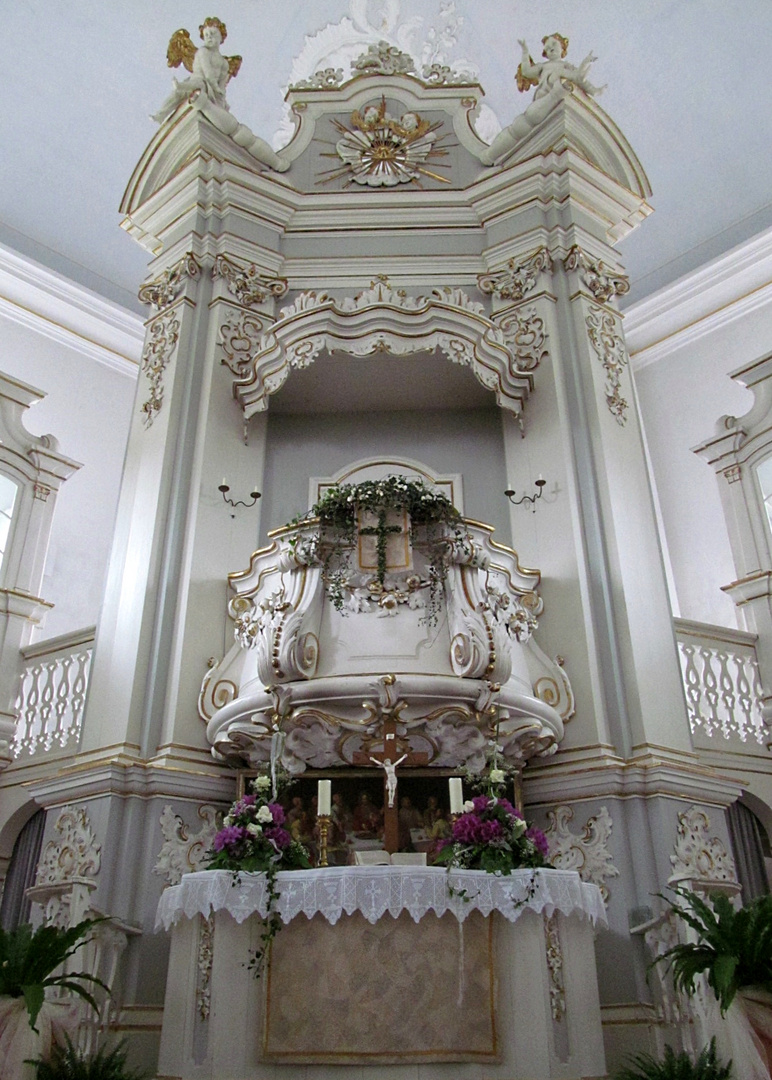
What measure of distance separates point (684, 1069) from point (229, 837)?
2.80 metres

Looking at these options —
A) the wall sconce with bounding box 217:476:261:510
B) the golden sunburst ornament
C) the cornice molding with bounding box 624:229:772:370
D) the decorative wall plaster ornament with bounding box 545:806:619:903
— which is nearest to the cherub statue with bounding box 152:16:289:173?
the golden sunburst ornament

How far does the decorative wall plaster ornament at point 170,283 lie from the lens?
9547 mm

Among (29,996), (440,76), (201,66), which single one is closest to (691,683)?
(29,996)

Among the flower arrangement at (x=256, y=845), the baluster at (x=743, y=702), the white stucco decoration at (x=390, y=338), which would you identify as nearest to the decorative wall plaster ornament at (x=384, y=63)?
the white stucco decoration at (x=390, y=338)

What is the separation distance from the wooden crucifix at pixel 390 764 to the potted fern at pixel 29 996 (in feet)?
6.46

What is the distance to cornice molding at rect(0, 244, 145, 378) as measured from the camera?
13820 millimetres

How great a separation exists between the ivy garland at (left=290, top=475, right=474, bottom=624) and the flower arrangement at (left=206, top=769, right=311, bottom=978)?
5.99 feet

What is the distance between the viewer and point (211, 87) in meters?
10.5

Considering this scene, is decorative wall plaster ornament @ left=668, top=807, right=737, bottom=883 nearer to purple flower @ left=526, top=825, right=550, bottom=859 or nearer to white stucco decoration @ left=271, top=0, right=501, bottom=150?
purple flower @ left=526, top=825, right=550, bottom=859

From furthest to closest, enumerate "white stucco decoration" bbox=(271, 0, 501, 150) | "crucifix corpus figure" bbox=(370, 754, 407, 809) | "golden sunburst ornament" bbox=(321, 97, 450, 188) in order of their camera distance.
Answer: "white stucco decoration" bbox=(271, 0, 501, 150) → "golden sunburst ornament" bbox=(321, 97, 450, 188) → "crucifix corpus figure" bbox=(370, 754, 407, 809)

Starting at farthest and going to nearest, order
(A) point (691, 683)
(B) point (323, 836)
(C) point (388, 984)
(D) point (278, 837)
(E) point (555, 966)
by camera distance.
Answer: (A) point (691, 683)
(B) point (323, 836)
(D) point (278, 837)
(E) point (555, 966)
(C) point (388, 984)

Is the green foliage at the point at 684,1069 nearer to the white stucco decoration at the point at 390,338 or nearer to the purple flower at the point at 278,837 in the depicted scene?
the purple flower at the point at 278,837

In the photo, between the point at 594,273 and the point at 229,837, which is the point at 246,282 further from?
the point at 229,837

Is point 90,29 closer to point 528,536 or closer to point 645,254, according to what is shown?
point 645,254
